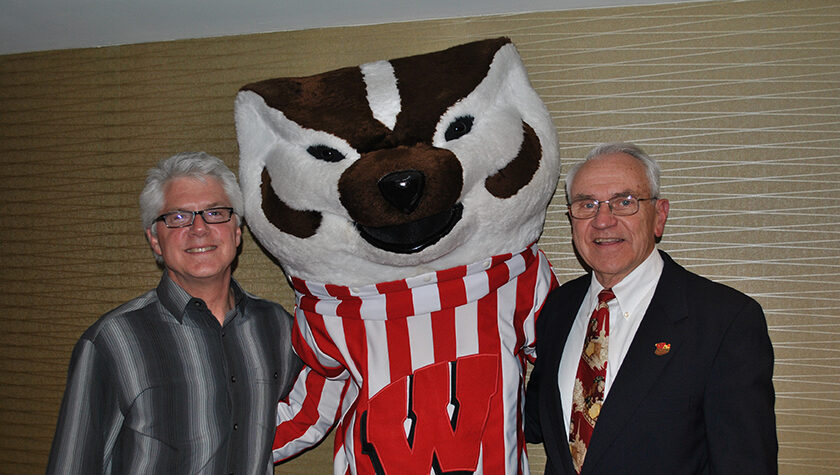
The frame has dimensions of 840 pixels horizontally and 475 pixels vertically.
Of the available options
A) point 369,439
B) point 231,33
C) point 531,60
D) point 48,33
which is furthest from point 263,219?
point 48,33

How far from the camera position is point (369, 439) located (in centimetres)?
144

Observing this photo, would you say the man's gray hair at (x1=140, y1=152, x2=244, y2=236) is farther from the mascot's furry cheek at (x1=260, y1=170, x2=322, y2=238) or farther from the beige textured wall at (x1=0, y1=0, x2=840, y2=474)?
the beige textured wall at (x1=0, y1=0, x2=840, y2=474)

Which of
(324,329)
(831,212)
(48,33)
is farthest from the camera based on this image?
(48,33)

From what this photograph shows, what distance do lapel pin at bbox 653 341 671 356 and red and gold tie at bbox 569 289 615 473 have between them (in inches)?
4.6

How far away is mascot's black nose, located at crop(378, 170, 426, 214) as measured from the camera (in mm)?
1230

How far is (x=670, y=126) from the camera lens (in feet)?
5.94

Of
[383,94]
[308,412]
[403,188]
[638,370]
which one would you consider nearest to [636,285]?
[638,370]

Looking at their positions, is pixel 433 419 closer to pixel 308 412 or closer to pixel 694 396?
pixel 308 412

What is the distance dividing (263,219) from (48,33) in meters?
1.12

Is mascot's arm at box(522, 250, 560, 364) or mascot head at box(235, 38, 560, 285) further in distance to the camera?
mascot's arm at box(522, 250, 560, 364)

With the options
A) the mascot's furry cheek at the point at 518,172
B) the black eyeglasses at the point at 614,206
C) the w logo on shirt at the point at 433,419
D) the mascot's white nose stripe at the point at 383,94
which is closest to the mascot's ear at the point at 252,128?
the mascot's white nose stripe at the point at 383,94

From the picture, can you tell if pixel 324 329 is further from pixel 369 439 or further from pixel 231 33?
pixel 231 33

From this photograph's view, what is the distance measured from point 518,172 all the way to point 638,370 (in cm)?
52

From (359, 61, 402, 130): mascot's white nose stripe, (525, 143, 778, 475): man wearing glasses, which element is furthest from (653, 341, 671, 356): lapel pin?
(359, 61, 402, 130): mascot's white nose stripe
